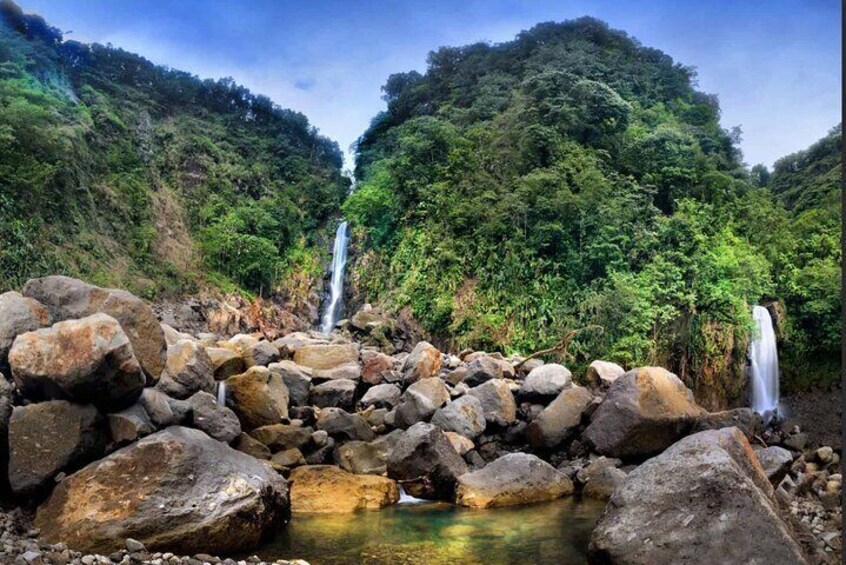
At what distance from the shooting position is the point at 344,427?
10398 millimetres

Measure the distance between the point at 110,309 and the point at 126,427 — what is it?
1539 millimetres

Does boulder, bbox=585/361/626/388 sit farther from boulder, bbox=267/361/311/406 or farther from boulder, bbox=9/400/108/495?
boulder, bbox=9/400/108/495

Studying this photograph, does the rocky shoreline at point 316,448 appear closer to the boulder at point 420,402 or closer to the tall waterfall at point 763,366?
the boulder at point 420,402

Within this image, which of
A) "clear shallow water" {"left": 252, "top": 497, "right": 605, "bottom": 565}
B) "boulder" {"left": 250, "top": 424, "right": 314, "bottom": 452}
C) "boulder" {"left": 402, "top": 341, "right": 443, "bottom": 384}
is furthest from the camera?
"boulder" {"left": 402, "top": 341, "right": 443, "bottom": 384}

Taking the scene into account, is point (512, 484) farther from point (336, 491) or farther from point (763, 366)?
point (763, 366)

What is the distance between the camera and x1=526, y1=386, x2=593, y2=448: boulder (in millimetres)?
11156

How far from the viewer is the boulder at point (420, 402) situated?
10.8 meters

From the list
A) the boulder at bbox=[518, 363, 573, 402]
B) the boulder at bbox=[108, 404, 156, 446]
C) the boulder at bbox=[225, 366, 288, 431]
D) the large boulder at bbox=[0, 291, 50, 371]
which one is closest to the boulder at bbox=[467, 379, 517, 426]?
the boulder at bbox=[518, 363, 573, 402]

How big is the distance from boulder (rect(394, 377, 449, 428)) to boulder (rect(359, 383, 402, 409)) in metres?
0.46

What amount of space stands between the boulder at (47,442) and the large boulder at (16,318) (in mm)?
790

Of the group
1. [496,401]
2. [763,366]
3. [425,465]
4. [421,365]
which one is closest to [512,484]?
[425,465]

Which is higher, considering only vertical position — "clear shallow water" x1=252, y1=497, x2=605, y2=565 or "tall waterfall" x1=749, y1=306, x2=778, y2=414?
"tall waterfall" x1=749, y1=306, x2=778, y2=414

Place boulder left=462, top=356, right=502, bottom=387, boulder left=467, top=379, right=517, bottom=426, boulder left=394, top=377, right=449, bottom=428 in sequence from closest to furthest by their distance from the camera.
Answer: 1. boulder left=394, top=377, right=449, bottom=428
2. boulder left=467, top=379, right=517, bottom=426
3. boulder left=462, top=356, right=502, bottom=387

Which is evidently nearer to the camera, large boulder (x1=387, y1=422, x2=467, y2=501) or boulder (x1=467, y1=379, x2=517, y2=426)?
large boulder (x1=387, y1=422, x2=467, y2=501)
